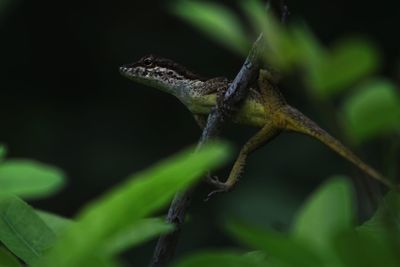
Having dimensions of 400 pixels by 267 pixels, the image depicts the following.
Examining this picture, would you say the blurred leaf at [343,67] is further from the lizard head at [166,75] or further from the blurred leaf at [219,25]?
the lizard head at [166,75]

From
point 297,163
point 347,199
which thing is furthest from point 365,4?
point 347,199

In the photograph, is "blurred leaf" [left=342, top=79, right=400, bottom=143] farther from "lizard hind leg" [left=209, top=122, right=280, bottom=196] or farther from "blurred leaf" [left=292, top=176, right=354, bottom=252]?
"lizard hind leg" [left=209, top=122, right=280, bottom=196]

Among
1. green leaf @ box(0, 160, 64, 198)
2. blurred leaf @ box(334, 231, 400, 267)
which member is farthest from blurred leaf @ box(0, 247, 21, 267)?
blurred leaf @ box(334, 231, 400, 267)

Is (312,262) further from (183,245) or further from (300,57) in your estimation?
(183,245)

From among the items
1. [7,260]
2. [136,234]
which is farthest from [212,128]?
[136,234]

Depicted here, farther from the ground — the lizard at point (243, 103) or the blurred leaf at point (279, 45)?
the blurred leaf at point (279, 45)

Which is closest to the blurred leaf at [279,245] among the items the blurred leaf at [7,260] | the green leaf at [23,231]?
the blurred leaf at [7,260]
